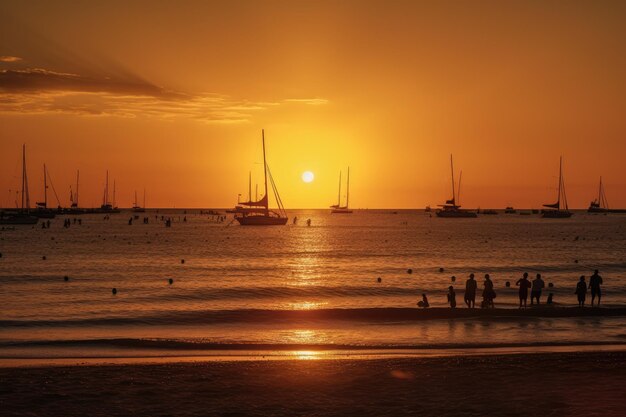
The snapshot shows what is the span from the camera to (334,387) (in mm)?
18234

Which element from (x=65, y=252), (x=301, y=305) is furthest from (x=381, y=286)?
(x=65, y=252)

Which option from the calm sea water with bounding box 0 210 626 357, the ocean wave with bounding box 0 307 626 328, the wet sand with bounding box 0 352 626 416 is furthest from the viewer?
the ocean wave with bounding box 0 307 626 328

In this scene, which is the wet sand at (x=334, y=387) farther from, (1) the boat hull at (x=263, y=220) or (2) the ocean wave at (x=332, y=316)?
(1) the boat hull at (x=263, y=220)

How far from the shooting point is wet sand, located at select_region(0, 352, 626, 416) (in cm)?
1603

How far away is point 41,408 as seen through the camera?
53.1 ft

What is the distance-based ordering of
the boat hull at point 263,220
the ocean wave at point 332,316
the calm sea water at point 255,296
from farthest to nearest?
1. the boat hull at point 263,220
2. the ocean wave at point 332,316
3. the calm sea water at point 255,296

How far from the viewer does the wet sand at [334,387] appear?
52.6ft

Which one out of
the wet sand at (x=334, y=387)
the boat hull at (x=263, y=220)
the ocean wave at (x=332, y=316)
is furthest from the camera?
the boat hull at (x=263, y=220)

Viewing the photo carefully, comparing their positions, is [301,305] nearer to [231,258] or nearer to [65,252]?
[231,258]

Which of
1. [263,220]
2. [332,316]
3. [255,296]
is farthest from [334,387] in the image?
[263,220]

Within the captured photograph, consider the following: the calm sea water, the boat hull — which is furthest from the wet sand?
the boat hull

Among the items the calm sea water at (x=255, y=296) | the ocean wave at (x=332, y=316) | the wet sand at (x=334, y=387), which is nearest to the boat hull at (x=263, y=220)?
the calm sea water at (x=255, y=296)

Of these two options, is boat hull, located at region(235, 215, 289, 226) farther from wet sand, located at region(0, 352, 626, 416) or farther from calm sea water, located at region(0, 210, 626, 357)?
wet sand, located at region(0, 352, 626, 416)

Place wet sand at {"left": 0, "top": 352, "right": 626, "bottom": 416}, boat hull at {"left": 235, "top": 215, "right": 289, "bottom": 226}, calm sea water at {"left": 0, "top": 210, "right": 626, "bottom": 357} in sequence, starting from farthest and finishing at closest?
boat hull at {"left": 235, "top": 215, "right": 289, "bottom": 226} < calm sea water at {"left": 0, "top": 210, "right": 626, "bottom": 357} < wet sand at {"left": 0, "top": 352, "right": 626, "bottom": 416}
